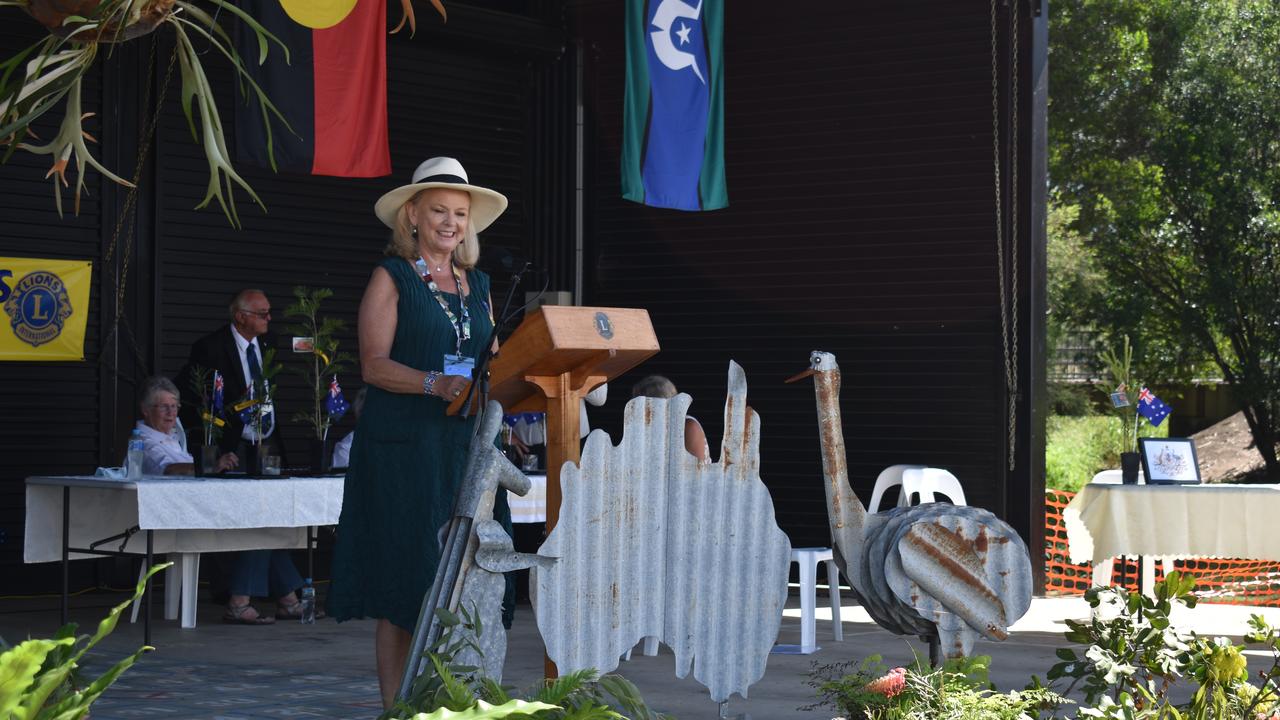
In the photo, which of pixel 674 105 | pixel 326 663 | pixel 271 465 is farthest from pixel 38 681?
pixel 674 105

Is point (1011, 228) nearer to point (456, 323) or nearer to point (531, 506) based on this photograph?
point (531, 506)

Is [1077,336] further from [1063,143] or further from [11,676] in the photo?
[11,676]

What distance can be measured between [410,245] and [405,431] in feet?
1.71

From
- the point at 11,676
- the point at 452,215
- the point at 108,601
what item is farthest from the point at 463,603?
the point at 108,601

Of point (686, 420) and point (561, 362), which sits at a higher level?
point (561, 362)

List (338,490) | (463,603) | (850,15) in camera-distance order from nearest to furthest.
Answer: (463,603) < (338,490) < (850,15)

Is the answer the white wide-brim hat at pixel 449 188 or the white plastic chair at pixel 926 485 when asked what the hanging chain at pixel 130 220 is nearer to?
the white plastic chair at pixel 926 485

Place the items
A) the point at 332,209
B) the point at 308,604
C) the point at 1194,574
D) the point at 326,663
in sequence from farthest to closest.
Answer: the point at 1194,574 < the point at 332,209 < the point at 308,604 < the point at 326,663

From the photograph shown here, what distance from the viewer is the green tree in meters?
24.1

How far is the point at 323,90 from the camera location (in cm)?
880

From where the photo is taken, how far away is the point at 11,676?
5.32ft

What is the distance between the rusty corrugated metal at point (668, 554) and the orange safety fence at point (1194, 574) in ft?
22.3

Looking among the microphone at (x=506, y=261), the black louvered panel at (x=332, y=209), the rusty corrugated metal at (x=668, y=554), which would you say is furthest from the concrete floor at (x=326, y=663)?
the black louvered panel at (x=332, y=209)

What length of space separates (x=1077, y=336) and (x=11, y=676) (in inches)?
1164
